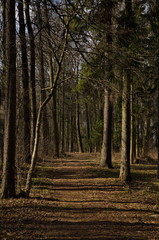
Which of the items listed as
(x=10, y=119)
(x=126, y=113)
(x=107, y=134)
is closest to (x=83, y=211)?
(x=10, y=119)

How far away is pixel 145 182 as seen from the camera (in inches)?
454

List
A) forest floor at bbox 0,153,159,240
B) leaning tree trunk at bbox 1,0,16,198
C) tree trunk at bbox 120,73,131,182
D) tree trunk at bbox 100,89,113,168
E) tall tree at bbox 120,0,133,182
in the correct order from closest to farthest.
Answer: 1. forest floor at bbox 0,153,159,240
2. leaning tree trunk at bbox 1,0,16,198
3. tall tree at bbox 120,0,133,182
4. tree trunk at bbox 120,73,131,182
5. tree trunk at bbox 100,89,113,168

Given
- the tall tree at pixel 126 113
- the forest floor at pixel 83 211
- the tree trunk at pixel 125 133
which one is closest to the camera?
the forest floor at pixel 83 211

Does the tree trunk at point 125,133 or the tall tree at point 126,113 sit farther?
the tree trunk at point 125,133

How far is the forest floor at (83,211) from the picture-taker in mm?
5449

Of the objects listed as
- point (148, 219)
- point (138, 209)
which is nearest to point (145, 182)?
point (138, 209)

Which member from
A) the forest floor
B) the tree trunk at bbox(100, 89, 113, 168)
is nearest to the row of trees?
the forest floor

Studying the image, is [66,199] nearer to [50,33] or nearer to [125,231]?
[125,231]

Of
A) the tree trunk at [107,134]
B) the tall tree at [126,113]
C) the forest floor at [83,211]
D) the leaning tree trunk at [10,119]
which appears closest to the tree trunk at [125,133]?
the tall tree at [126,113]

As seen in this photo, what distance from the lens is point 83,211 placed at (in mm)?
7004

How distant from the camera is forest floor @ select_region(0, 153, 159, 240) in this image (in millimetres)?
5449

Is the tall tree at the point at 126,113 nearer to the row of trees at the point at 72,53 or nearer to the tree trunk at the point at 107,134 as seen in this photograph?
the row of trees at the point at 72,53

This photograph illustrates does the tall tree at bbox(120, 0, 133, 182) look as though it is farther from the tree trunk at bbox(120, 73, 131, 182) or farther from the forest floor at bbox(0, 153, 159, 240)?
the forest floor at bbox(0, 153, 159, 240)

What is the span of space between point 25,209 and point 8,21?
216 inches
